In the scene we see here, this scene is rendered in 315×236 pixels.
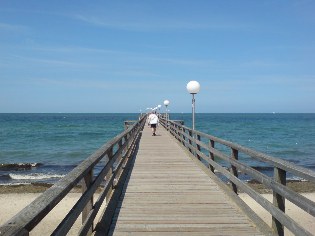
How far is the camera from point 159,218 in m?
5.50

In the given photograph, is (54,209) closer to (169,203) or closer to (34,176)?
(34,176)

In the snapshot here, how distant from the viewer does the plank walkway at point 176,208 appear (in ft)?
16.5

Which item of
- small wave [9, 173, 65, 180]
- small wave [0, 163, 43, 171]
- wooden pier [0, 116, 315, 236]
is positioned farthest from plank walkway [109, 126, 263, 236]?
small wave [0, 163, 43, 171]

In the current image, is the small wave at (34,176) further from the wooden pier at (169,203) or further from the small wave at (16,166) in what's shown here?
the wooden pier at (169,203)

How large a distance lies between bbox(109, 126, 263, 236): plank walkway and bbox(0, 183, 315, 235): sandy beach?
A: 4.44 metres

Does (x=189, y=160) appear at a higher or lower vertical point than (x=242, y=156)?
higher

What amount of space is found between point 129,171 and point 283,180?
595cm

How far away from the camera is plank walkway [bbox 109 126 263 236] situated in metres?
5.03

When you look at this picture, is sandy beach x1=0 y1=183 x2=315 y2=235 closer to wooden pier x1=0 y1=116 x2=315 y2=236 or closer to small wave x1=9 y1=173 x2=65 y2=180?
small wave x1=9 y1=173 x2=65 y2=180

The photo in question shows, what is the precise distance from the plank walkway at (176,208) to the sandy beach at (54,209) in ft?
14.6

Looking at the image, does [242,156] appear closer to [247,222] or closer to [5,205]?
[5,205]

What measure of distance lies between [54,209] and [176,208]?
10.1 metres

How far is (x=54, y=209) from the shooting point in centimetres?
1496

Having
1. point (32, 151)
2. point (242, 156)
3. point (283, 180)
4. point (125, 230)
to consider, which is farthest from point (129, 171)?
point (32, 151)
